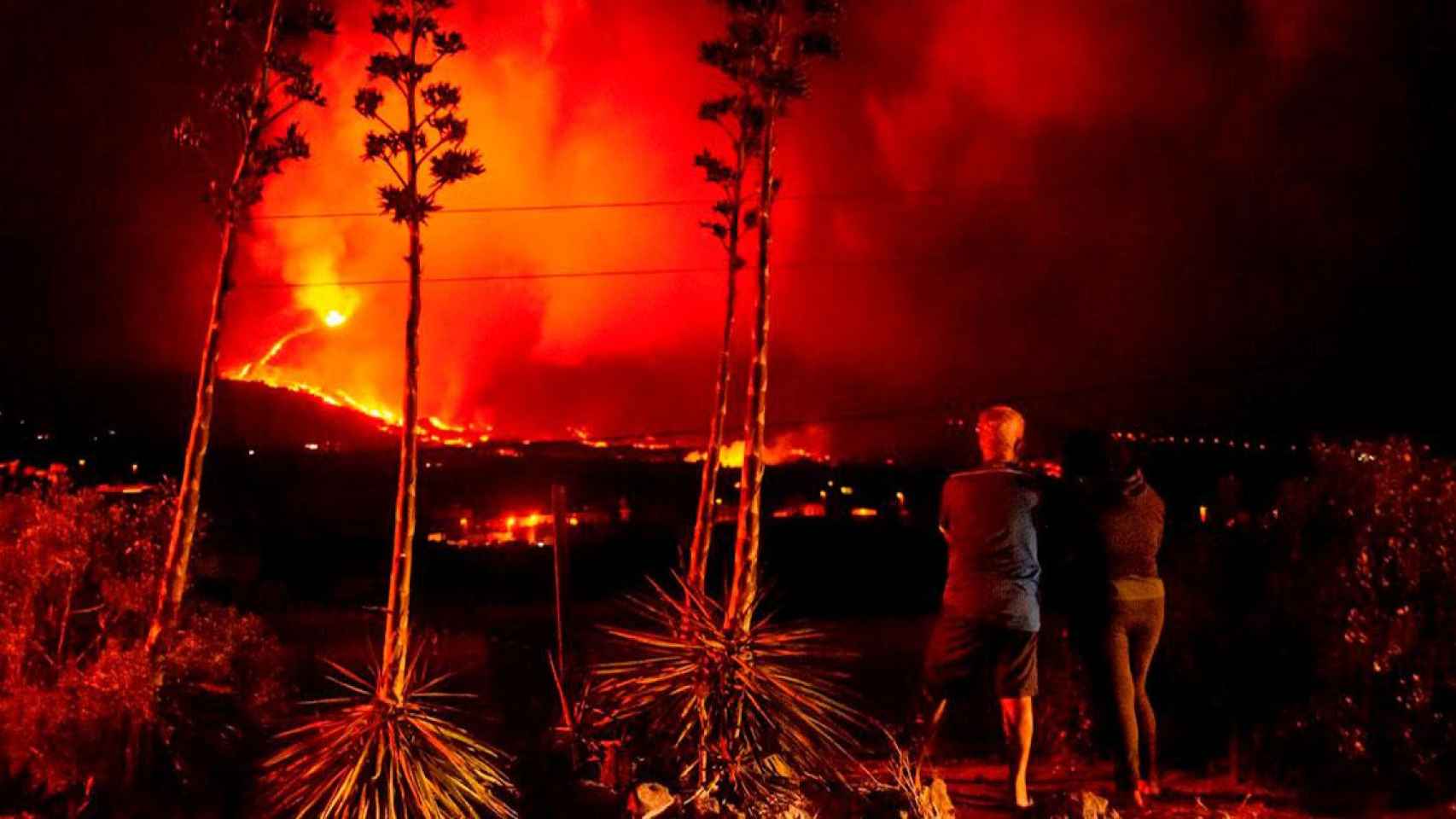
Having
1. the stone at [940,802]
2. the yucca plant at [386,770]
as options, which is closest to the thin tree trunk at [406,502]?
the yucca plant at [386,770]

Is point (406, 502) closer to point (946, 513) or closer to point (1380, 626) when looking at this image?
point (946, 513)

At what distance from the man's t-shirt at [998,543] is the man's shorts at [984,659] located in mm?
68

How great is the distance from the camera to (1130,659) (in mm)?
6688

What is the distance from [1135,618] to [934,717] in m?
1.18

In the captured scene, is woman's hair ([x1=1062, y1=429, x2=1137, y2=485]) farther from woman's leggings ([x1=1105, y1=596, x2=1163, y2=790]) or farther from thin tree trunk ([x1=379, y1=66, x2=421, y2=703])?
thin tree trunk ([x1=379, y1=66, x2=421, y2=703])

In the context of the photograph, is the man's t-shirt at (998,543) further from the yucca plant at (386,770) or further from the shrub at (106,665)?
the shrub at (106,665)

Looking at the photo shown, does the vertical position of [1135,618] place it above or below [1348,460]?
below

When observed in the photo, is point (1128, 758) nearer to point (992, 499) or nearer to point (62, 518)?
point (992, 499)

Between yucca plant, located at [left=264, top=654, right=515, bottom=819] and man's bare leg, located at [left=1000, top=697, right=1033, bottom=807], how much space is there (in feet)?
9.54

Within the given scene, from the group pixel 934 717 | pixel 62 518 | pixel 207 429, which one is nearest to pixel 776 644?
pixel 934 717

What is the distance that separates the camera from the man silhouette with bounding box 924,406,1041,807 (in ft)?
20.6

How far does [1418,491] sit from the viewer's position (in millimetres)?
7438

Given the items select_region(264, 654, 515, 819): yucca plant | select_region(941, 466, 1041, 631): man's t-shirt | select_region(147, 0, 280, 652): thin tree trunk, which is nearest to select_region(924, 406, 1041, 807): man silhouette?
select_region(941, 466, 1041, 631): man's t-shirt

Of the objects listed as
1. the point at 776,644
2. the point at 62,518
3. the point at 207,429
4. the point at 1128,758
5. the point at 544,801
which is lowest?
the point at 544,801
